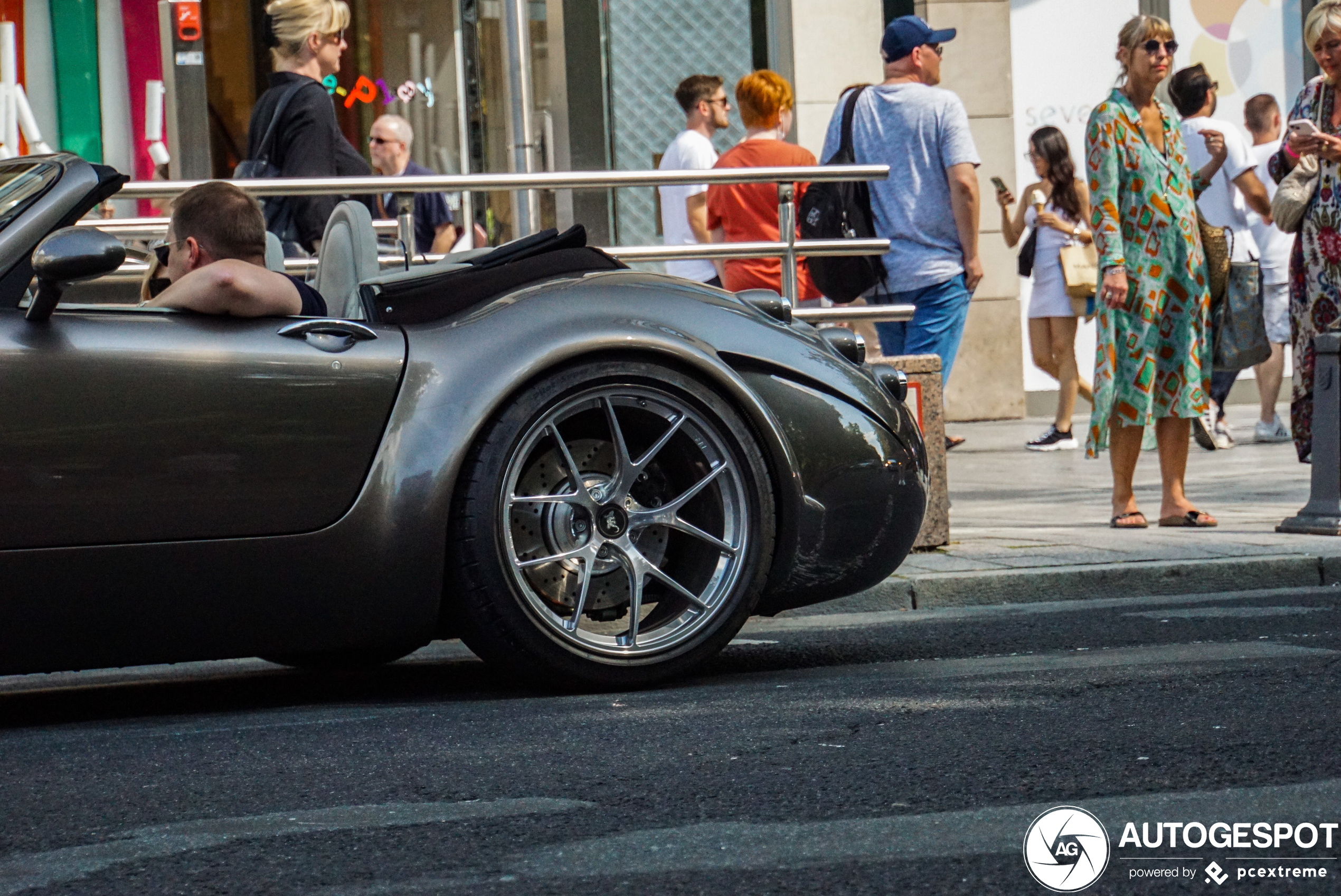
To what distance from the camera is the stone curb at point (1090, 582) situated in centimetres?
649

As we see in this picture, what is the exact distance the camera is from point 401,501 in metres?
4.32

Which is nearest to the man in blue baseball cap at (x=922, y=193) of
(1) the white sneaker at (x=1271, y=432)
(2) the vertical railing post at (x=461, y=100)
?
(1) the white sneaker at (x=1271, y=432)

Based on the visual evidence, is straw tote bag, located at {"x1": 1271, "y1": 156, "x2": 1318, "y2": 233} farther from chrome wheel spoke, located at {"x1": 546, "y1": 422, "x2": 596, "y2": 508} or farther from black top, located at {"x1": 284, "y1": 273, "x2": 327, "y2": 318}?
black top, located at {"x1": 284, "y1": 273, "x2": 327, "y2": 318}

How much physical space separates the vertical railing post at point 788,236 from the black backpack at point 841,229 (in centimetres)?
33

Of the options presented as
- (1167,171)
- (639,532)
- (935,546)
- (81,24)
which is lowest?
(935,546)

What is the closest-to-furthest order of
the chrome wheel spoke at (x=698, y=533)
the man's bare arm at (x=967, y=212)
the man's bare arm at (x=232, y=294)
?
the man's bare arm at (x=232, y=294)
the chrome wheel spoke at (x=698, y=533)
the man's bare arm at (x=967, y=212)

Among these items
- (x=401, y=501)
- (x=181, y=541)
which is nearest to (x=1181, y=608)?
(x=401, y=501)

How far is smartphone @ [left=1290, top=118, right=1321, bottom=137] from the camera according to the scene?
7.48 metres

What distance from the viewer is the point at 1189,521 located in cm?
785

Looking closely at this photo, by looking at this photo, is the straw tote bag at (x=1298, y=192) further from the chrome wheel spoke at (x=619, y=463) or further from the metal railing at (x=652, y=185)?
the chrome wheel spoke at (x=619, y=463)

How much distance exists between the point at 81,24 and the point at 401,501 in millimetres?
9526

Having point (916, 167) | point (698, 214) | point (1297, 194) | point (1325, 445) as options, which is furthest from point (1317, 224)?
point (698, 214)

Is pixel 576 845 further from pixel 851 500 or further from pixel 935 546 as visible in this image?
pixel 935 546

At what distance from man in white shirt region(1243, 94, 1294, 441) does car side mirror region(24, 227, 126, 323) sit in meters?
9.38
